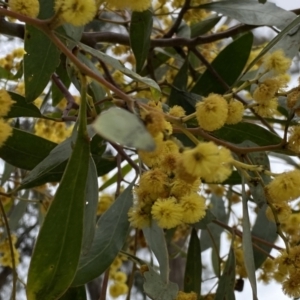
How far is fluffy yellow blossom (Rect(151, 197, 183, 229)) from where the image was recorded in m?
0.65

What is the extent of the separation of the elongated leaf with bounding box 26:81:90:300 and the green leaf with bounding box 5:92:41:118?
333 millimetres

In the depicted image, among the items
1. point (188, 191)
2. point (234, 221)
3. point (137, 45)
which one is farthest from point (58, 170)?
point (234, 221)

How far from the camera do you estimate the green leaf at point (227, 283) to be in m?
0.92

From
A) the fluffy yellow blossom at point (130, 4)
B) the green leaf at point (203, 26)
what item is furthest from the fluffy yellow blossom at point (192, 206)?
the green leaf at point (203, 26)

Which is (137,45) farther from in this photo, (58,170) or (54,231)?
(54,231)

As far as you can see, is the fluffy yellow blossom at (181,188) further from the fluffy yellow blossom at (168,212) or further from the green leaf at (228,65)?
the green leaf at (228,65)

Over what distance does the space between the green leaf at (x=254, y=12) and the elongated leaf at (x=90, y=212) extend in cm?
42

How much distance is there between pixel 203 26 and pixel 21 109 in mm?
465

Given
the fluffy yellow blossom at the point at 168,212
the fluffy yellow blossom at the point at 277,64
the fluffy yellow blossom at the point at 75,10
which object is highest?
the fluffy yellow blossom at the point at 277,64

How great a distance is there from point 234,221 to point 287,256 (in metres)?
0.77

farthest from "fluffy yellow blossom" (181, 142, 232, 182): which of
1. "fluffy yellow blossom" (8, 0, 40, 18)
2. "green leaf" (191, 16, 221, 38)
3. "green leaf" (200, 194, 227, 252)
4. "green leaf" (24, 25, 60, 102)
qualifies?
"green leaf" (200, 194, 227, 252)

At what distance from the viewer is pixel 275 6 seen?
1024mm

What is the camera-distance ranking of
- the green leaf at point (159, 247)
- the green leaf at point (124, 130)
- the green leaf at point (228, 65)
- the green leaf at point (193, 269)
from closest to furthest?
the green leaf at point (124, 130)
the green leaf at point (159, 247)
the green leaf at point (193, 269)
the green leaf at point (228, 65)

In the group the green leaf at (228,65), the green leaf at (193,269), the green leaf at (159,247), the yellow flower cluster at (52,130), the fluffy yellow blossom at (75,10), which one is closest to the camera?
the fluffy yellow blossom at (75,10)
